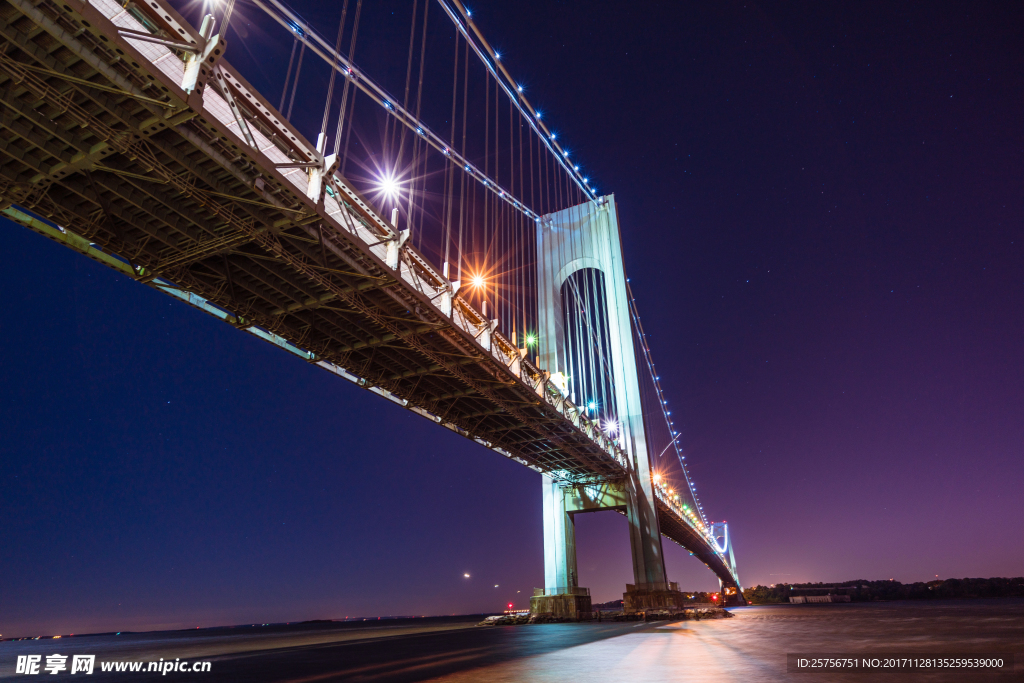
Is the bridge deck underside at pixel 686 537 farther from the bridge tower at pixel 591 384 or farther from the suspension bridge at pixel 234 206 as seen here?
the suspension bridge at pixel 234 206

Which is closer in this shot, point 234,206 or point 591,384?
point 234,206

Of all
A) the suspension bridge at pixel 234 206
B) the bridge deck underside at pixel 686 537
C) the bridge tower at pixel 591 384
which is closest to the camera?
the suspension bridge at pixel 234 206

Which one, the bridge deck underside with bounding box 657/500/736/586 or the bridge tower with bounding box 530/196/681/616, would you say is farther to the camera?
the bridge deck underside with bounding box 657/500/736/586

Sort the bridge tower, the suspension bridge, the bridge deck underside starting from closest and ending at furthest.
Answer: the suspension bridge → the bridge tower → the bridge deck underside

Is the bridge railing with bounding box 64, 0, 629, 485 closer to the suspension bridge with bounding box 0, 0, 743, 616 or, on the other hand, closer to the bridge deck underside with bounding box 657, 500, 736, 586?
the suspension bridge with bounding box 0, 0, 743, 616

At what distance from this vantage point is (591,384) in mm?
48688

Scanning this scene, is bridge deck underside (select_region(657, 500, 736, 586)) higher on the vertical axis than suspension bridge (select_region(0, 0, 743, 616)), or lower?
lower

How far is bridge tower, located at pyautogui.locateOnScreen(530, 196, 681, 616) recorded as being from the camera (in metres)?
39.4

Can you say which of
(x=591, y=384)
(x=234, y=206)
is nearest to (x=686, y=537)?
(x=591, y=384)

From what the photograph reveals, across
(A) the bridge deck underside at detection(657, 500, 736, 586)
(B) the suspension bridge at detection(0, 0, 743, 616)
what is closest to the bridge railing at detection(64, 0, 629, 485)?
(B) the suspension bridge at detection(0, 0, 743, 616)

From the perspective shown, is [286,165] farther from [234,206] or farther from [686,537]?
[686,537]

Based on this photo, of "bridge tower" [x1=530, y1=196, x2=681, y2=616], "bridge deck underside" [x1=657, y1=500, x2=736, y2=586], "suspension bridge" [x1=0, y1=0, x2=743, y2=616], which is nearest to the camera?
"suspension bridge" [x1=0, y1=0, x2=743, y2=616]

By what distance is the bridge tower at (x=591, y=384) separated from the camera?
3944 cm

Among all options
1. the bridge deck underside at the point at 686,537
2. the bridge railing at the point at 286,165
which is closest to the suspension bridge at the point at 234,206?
the bridge railing at the point at 286,165
